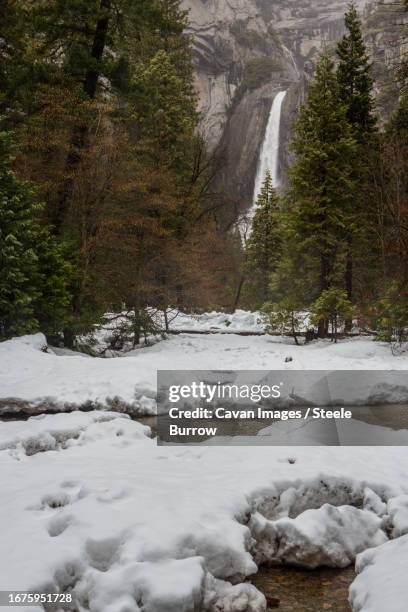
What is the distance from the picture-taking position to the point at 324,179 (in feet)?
65.1

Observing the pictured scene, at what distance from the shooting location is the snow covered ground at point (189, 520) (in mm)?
3719

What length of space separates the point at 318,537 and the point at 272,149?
6266 centimetres

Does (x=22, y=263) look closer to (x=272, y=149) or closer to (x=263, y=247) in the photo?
(x=263, y=247)

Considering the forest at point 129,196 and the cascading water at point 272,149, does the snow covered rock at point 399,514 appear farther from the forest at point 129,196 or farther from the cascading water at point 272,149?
the cascading water at point 272,149

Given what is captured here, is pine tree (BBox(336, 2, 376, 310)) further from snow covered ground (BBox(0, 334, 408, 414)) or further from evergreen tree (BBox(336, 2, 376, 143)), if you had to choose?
snow covered ground (BBox(0, 334, 408, 414))

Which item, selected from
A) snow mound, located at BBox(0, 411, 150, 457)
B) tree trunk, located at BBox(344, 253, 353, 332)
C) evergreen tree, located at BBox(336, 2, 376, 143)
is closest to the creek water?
snow mound, located at BBox(0, 411, 150, 457)

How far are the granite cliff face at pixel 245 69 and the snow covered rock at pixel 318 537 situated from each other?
5403 cm

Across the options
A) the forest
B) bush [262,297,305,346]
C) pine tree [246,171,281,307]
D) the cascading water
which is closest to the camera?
the forest

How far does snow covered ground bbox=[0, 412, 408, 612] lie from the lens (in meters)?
3.72

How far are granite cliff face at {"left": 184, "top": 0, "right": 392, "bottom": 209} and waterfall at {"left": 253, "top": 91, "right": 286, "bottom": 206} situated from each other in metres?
0.76

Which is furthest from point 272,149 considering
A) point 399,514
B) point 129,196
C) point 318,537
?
point 318,537

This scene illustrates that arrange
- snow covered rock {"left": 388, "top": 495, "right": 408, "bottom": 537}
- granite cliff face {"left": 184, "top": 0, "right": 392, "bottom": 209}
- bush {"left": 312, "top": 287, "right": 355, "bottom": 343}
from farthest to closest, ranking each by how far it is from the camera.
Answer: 1. granite cliff face {"left": 184, "top": 0, "right": 392, "bottom": 209}
2. bush {"left": 312, "top": 287, "right": 355, "bottom": 343}
3. snow covered rock {"left": 388, "top": 495, "right": 408, "bottom": 537}

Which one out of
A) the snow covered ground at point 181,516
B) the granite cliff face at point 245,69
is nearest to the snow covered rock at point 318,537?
the snow covered ground at point 181,516

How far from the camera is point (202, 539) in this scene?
4250 millimetres
